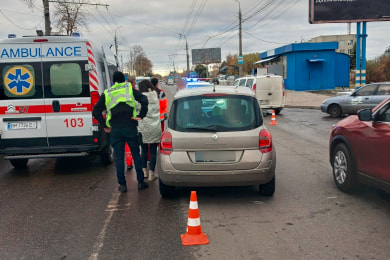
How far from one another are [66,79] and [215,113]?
3303 mm

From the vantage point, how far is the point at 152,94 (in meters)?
7.04

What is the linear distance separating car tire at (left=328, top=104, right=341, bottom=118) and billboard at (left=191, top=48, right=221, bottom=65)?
282ft

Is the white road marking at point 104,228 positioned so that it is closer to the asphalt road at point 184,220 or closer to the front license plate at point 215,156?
the asphalt road at point 184,220

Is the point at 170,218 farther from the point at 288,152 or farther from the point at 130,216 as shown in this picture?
the point at 288,152

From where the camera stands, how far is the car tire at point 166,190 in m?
5.67

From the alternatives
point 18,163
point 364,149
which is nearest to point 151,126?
point 364,149

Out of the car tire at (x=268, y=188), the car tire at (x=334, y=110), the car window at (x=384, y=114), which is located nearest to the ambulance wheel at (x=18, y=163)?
the car tire at (x=268, y=188)

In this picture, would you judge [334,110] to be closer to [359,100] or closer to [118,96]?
[359,100]

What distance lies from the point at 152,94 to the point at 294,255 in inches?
163

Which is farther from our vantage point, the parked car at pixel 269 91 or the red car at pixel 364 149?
the parked car at pixel 269 91

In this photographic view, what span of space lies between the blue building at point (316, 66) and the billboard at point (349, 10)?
8841 mm

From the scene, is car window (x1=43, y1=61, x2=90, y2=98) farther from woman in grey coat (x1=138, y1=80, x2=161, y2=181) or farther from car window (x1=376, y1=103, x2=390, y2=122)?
car window (x1=376, y1=103, x2=390, y2=122)

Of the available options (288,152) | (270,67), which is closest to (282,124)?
(288,152)

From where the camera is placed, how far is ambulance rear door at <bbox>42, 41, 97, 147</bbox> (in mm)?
7254
